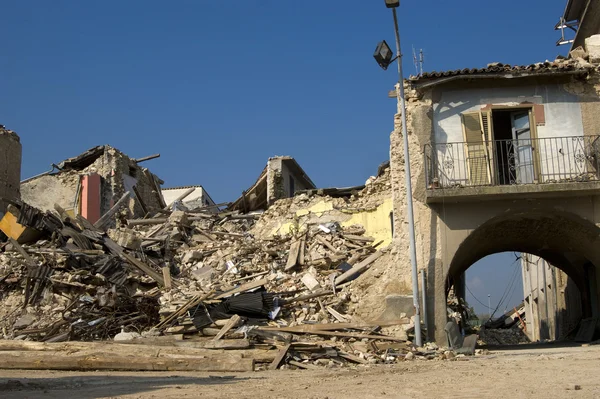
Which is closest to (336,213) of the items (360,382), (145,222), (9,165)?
(145,222)

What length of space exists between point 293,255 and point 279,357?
22.0 feet

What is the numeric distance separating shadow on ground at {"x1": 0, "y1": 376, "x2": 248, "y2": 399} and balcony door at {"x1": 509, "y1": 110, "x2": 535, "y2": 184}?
9040 millimetres

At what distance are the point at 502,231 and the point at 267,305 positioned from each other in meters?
6.53

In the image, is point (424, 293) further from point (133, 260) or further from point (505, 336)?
point (505, 336)

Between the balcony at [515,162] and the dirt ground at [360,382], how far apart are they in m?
4.59

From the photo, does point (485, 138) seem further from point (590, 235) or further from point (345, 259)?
point (345, 259)

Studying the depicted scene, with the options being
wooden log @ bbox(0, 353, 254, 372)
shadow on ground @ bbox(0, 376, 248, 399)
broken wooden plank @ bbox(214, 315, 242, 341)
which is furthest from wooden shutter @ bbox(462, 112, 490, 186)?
shadow on ground @ bbox(0, 376, 248, 399)

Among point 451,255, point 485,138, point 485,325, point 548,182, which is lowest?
point 485,325

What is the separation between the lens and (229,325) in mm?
15805

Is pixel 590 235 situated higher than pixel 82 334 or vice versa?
pixel 590 235

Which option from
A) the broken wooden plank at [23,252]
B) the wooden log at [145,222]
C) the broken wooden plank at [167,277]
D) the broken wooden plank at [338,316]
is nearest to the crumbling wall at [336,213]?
the wooden log at [145,222]

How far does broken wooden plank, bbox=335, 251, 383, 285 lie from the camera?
18672 mm

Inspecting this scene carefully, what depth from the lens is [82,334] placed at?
1692 centimetres

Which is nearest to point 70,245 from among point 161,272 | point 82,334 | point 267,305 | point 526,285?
point 161,272
